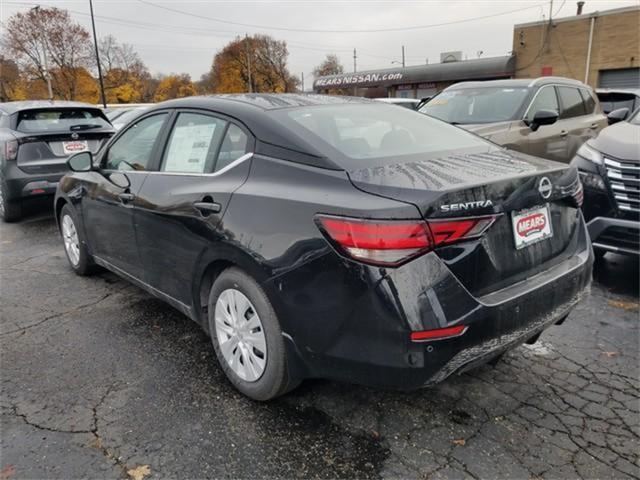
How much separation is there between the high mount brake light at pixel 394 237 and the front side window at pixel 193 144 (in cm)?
116

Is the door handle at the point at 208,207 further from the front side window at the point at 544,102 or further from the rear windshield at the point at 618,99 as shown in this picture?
the rear windshield at the point at 618,99

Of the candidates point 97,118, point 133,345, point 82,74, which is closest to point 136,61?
point 82,74

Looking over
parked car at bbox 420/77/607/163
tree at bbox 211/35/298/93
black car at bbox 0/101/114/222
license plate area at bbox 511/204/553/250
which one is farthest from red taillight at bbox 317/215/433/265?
tree at bbox 211/35/298/93

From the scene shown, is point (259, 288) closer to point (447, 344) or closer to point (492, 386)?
point (447, 344)

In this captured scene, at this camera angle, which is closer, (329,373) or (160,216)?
(329,373)

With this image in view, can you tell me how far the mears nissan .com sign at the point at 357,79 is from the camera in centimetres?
3209

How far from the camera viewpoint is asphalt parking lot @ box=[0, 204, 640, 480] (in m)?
2.13

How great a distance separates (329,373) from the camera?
2178 millimetres

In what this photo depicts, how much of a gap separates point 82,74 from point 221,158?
54.0 metres

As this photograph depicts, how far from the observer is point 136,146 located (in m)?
3.53

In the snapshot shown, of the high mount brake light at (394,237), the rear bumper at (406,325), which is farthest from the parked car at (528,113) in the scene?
the high mount brake light at (394,237)

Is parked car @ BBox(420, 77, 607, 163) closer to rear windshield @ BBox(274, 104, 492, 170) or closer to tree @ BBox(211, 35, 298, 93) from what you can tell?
rear windshield @ BBox(274, 104, 492, 170)

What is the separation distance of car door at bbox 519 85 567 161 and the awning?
71.3ft

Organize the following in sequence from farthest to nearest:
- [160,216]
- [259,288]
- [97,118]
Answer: [97,118] < [160,216] < [259,288]
